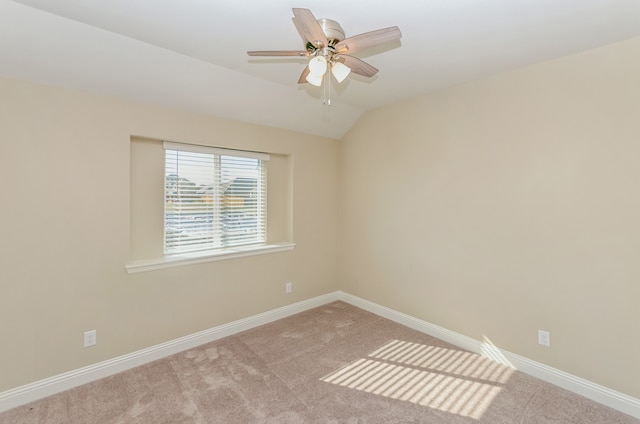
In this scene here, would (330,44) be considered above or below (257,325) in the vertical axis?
above

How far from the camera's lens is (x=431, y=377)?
7.93 ft

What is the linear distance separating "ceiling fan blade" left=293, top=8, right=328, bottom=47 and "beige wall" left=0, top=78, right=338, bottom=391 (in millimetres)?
1738

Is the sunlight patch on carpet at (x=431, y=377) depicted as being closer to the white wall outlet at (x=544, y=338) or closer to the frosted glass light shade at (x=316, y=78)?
the white wall outlet at (x=544, y=338)

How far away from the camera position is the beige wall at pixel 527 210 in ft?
6.71

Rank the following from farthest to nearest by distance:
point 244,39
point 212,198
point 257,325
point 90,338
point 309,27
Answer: point 257,325 → point 212,198 → point 90,338 → point 244,39 → point 309,27

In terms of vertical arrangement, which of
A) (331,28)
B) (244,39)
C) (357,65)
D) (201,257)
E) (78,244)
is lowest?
(201,257)

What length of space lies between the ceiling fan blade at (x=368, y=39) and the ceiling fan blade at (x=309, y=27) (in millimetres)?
106

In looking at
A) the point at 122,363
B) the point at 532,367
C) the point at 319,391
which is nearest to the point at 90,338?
the point at 122,363

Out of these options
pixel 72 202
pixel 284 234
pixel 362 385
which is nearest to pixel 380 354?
pixel 362 385

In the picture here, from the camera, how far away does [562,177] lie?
7.43 feet

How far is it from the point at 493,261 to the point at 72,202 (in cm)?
351

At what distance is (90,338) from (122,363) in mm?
331

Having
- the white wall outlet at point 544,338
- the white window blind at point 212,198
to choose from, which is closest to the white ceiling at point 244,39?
the white window blind at point 212,198

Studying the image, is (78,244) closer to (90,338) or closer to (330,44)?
(90,338)
